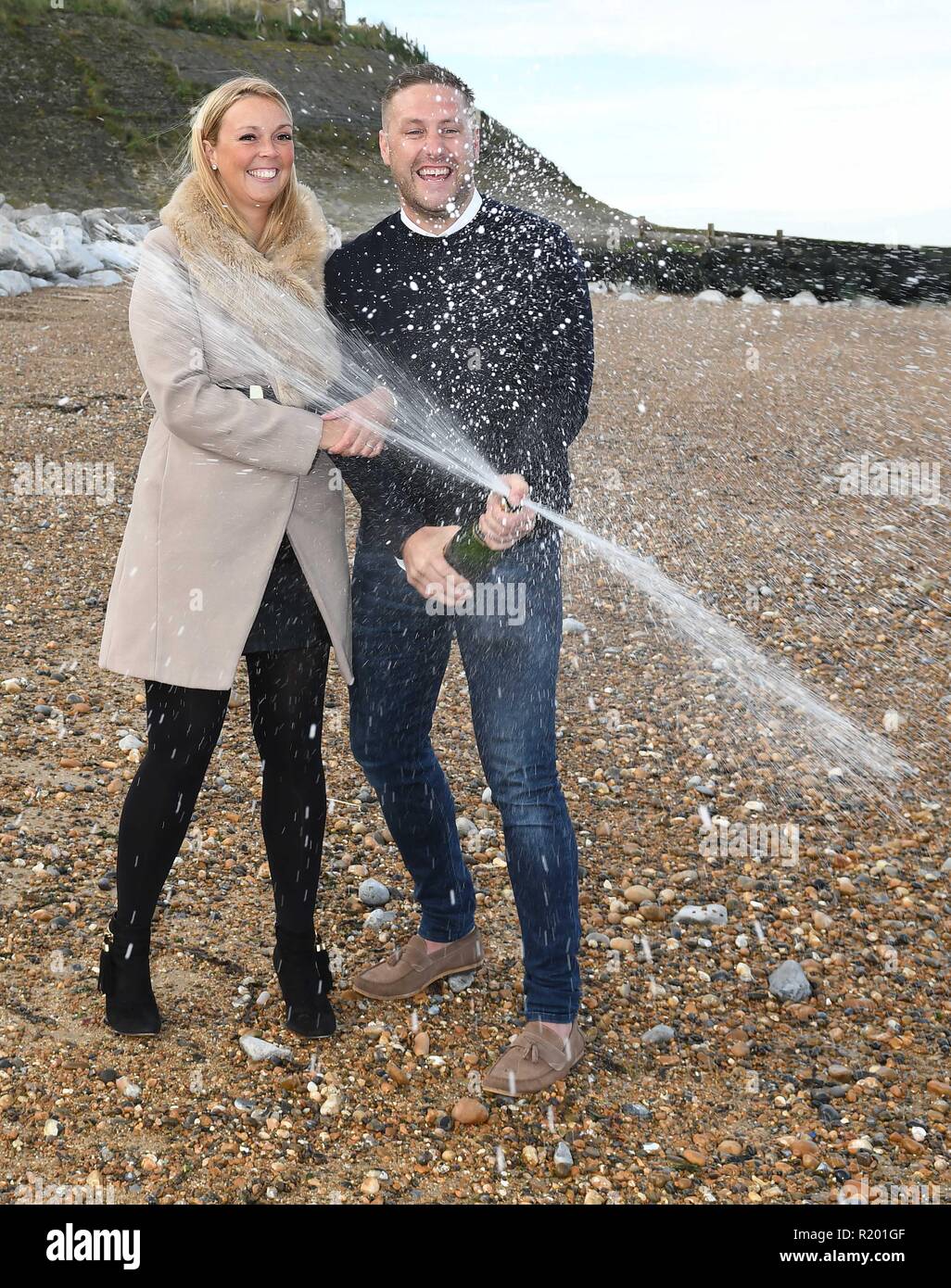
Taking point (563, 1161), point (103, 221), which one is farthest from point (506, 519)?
point (103, 221)

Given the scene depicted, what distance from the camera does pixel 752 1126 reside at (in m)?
3.49

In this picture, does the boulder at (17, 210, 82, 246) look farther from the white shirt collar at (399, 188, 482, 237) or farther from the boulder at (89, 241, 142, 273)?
the white shirt collar at (399, 188, 482, 237)

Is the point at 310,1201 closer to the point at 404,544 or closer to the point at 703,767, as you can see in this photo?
the point at 404,544

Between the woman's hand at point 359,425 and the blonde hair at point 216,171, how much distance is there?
0.48 m

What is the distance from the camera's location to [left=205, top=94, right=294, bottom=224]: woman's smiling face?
312cm

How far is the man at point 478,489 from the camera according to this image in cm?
329

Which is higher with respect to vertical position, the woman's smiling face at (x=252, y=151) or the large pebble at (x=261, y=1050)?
the woman's smiling face at (x=252, y=151)

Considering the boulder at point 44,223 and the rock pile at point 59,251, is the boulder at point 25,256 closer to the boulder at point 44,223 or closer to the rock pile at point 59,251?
the rock pile at point 59,251

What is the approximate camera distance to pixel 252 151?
3139 millimetres

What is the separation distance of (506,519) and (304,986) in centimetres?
156

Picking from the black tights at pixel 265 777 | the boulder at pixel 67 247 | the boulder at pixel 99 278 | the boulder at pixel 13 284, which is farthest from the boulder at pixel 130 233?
the black tights at pixel 265 777

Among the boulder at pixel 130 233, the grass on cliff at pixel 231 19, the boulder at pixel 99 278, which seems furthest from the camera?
the grass on cliff at pixel 231 19

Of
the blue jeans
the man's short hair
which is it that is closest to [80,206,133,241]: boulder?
the man's short hair

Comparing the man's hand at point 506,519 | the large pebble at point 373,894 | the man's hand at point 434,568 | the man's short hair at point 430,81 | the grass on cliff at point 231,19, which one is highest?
the grass on cliff at point 231,19
